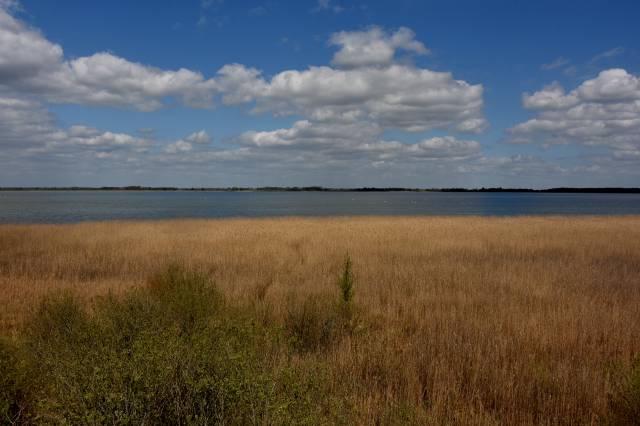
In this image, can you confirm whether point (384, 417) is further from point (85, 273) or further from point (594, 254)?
point (594, 254)

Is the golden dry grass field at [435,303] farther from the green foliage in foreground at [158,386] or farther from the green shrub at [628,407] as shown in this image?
the green foliage in foreground at [158,386]

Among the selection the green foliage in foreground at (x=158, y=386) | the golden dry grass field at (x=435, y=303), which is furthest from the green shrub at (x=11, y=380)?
the golden dry grass field at (x=435, y=303)

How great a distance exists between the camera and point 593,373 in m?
5.43

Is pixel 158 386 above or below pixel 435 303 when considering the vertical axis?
above

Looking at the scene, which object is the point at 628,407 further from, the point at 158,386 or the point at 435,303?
the point at 435,303

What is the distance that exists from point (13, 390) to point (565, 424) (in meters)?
5.66

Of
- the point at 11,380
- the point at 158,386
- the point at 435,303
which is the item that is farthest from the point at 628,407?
the point at 11,380

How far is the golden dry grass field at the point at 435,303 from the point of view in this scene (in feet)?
16.5

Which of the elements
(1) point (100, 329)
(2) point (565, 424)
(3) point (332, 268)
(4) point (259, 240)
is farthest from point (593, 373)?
(4) point (259, 240)

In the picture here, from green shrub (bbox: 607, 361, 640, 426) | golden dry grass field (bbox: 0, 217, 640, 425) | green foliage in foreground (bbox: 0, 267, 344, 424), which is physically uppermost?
green foliage in foreground (bbox: 0, 267, 344, 424)

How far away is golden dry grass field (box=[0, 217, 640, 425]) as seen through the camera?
16.5 ft

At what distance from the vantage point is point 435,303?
9.56m

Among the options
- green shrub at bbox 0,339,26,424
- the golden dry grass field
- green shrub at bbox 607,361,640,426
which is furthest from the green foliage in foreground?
green shrub at bbox 607,361,640,426

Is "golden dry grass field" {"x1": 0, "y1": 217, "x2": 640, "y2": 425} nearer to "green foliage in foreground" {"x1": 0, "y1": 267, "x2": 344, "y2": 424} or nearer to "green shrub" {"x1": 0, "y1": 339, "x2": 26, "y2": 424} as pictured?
"green foliage in foreground" {"x1": 0, "y1": 267, "x2": 344, "y2": 424}
